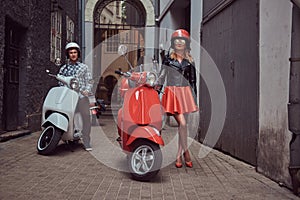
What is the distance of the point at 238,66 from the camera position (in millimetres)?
6480

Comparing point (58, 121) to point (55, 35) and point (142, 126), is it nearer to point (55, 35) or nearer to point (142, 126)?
point (142, 126)

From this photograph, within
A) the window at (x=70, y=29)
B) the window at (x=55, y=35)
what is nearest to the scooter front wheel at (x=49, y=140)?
the window at (x=55, y=35)

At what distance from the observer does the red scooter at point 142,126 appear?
4.84 metres

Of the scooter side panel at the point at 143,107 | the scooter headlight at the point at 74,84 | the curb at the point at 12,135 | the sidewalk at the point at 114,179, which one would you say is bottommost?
the sidewalk at the point at 114,179

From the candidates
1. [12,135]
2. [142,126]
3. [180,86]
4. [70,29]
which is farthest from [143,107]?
[70,29]

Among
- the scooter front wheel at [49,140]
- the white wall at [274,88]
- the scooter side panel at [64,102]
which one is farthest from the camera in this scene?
the scooter side panel at [64,102]

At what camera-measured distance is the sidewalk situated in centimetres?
430

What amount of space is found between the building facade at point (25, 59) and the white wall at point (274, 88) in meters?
4.83

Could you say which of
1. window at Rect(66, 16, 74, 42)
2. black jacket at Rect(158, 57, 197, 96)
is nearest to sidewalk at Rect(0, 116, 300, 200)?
black jacket at Rect(158, 57, 197, 96)

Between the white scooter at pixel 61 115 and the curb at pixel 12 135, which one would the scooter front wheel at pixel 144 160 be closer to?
the white scooter at pixel 61 115

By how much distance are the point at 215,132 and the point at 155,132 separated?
3050 mm

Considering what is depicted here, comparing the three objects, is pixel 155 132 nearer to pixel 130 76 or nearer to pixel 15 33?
pixel 130 76

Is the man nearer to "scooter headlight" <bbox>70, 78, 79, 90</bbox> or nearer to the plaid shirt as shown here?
the plaid shirt

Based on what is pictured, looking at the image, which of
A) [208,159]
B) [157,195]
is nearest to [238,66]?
[208,159]
